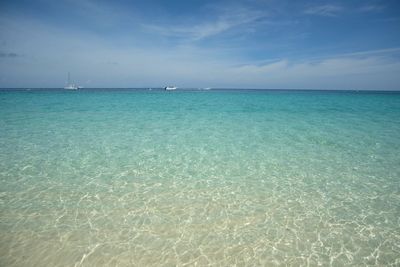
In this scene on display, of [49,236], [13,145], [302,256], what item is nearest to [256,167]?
[302,256]

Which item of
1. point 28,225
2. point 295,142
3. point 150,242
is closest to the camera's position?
point 150,242

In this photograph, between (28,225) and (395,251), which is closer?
(395,251)

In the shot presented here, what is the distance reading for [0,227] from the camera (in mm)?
5215

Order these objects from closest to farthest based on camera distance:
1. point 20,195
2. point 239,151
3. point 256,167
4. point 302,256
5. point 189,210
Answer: point 302,256 → point 189,210 → point 20,195 → point 256,167 → point 239,151

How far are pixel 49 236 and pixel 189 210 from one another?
2.98 m

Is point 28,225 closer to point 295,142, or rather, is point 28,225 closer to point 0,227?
point 0,227

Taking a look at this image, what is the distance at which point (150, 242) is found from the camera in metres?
4.91

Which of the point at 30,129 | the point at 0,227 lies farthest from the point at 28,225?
the point at 30,129

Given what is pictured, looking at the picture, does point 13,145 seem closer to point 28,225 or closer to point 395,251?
point 28,225

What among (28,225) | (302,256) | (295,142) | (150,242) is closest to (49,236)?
(28,225)

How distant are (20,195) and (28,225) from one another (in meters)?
1.62

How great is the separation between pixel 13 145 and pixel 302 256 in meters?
12.0

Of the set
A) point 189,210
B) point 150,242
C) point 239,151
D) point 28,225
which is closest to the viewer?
point 150,242

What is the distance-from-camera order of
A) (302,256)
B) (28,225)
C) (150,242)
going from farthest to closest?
1. (28,225)
2. (150,242)
3. (302,256)
